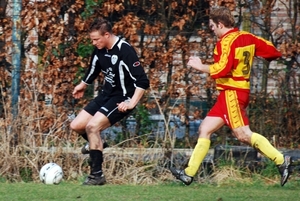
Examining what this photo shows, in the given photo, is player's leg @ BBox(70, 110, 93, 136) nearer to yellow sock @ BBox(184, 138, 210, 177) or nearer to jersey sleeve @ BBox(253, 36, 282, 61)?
yellow sock @ BBox(184, 138, 210, 177)

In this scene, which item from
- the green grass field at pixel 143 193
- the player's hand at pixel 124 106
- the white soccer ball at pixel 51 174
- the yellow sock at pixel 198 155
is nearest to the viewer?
the green grass field at pixel 143 193

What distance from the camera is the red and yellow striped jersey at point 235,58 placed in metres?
8.48

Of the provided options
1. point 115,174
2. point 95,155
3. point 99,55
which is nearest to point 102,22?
point 99,55

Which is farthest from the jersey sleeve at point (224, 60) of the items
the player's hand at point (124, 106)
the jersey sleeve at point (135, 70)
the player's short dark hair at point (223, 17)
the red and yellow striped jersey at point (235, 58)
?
the player's hand at point (124, 106)

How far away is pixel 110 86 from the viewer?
9.42 meters

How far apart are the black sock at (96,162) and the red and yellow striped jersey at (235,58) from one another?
63.7 inches

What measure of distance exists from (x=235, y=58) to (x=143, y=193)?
165cm

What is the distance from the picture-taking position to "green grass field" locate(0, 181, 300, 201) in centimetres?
791

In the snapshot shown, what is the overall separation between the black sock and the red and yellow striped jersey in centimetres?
162

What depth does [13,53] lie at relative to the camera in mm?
11234

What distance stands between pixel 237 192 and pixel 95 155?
5.62 feet

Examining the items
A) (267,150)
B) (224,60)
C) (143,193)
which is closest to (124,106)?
(143,193)

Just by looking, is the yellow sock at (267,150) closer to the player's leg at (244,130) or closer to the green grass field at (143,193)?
the player's leg at (244,130)

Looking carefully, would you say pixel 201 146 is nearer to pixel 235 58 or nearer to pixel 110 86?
pixel 235 58
